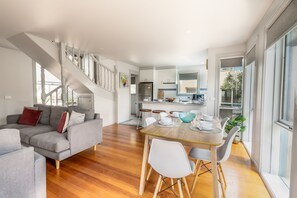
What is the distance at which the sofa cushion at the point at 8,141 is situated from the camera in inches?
47.6

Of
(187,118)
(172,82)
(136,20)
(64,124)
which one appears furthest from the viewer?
(172,82)

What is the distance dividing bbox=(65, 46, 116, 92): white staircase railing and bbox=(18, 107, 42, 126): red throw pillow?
1547 millimetres

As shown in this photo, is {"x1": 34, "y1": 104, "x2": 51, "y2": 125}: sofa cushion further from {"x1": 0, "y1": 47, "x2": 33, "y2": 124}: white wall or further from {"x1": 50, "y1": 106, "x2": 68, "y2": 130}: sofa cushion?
{"x1": 0, "y1": 47, "x2": 33, "y2": 124}: white wall

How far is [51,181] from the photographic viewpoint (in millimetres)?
2023

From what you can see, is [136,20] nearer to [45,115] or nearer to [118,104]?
[45,115]

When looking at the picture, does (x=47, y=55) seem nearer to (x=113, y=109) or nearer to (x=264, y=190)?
(x=113, y=109)

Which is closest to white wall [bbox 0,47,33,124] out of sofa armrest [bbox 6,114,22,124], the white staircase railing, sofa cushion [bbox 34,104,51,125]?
sofa armrest [bbox 6,114,22,124]

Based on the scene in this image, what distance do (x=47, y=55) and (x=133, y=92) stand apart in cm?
423

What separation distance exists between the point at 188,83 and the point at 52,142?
5.49 m

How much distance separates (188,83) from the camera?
643cm

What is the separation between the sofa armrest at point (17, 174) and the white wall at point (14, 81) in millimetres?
3390

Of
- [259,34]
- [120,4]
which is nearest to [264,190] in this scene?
[259,34]

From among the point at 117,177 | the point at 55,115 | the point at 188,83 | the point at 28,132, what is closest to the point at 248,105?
the point at 188,83

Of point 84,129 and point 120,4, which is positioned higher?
point 120,4
